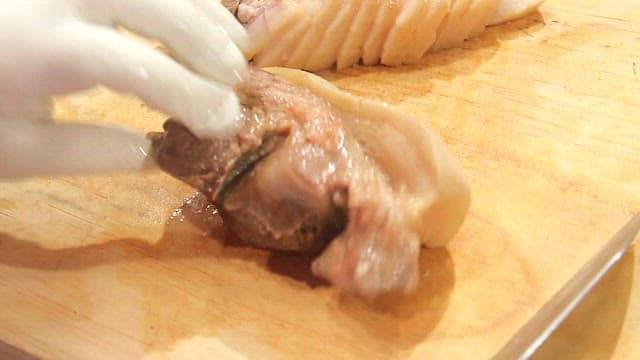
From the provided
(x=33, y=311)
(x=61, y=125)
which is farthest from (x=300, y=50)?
(x=33, y=311)

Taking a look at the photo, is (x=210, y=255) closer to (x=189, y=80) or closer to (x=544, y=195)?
(x=189, y=80)

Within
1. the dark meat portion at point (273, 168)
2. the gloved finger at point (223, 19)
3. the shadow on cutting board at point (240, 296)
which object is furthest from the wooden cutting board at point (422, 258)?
the gloved finger at point (223, 19)

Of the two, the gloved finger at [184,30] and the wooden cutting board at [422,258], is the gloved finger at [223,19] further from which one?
the wooden cutting board at [422,258]

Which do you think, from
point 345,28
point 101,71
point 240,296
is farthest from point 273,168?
point 345,28

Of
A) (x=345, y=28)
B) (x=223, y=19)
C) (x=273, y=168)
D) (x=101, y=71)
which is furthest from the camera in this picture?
(x=345, y=28)

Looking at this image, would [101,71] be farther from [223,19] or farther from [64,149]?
[223,19]

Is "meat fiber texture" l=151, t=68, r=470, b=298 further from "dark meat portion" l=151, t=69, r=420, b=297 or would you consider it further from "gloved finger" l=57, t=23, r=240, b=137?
"gloved finger" l=57, t=23, r=240, b=137

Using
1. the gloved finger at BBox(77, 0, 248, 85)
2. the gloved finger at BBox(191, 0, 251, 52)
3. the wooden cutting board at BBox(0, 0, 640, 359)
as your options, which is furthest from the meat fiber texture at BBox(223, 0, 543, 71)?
the gloved finger at BBox(77, 0, 248, 85)
